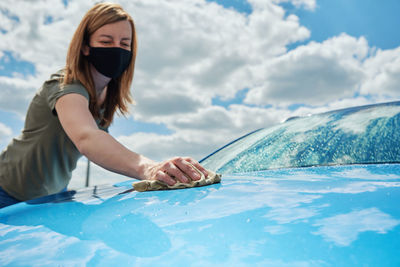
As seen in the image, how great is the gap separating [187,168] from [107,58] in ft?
3.56

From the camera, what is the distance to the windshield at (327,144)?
1729 mm

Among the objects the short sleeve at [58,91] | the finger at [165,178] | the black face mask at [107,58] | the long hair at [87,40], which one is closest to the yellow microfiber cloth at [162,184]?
the finger at [165,178]

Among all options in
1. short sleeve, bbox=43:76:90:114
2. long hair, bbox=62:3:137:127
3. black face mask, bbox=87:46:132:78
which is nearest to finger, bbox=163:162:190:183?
short sleeve, bbox=43:76:90:114

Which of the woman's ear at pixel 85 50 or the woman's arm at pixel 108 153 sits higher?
the woman's ear at pixel 85 50

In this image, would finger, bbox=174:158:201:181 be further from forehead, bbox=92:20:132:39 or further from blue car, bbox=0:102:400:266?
forehead, bbox=92:20:132:39

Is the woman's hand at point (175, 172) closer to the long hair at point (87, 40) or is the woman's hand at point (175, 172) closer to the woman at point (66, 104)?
the woman at point (66, 104)

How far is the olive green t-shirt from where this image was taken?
1.75 m

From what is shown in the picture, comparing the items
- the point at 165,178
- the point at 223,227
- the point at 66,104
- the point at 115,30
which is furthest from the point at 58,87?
the point at 223,227

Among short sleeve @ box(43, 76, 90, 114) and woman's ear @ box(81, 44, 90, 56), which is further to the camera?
woman's ear @ box(81, 44, 90, 56)

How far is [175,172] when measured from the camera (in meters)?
1.13

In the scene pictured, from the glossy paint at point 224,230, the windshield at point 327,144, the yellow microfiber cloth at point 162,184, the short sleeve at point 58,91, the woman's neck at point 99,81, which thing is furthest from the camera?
the woman's neck at point 99,81

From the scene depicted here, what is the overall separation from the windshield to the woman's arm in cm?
79

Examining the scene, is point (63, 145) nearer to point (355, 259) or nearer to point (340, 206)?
point (340, 206)

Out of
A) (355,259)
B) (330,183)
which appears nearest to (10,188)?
(330,183)
